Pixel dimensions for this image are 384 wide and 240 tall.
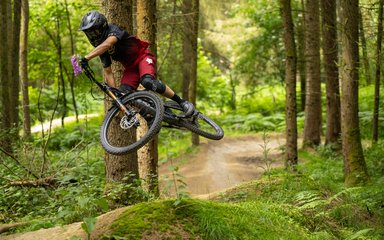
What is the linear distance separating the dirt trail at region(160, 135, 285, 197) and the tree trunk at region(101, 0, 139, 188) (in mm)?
5142

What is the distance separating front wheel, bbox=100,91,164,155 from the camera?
681cm

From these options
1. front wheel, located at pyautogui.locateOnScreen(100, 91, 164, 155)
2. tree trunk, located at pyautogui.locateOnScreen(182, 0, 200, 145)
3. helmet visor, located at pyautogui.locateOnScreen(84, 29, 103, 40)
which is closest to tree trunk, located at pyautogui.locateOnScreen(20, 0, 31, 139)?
tree trunk, located at pyautogui.locateOnScreen(182, 0, 200, 145)

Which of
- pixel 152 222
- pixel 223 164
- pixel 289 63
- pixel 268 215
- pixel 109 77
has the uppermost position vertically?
pixel 289 63

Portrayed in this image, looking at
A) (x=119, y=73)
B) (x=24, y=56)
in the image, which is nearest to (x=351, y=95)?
(x=119, y=73)

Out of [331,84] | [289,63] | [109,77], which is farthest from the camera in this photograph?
[331,84]

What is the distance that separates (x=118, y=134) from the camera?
25.4ft

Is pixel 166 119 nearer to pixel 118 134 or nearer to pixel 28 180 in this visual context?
pixel 118 134

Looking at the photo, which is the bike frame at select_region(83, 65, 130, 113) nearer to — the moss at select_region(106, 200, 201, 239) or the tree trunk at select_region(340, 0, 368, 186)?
the moss at select_region(106, 200, 201, 239)

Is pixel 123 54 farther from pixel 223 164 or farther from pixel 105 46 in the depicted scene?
pixel 223 164

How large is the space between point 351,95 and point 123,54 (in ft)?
17.6

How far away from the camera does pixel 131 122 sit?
23.5 feet

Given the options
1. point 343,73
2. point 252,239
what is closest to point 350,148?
point 343,73

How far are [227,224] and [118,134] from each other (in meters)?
2.69

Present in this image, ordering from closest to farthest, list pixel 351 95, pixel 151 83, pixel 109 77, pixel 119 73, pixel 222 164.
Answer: pixel 151 83 < pixel 109 77 < pixel 119 73 < pixel 351 95 < pixel 222 164
